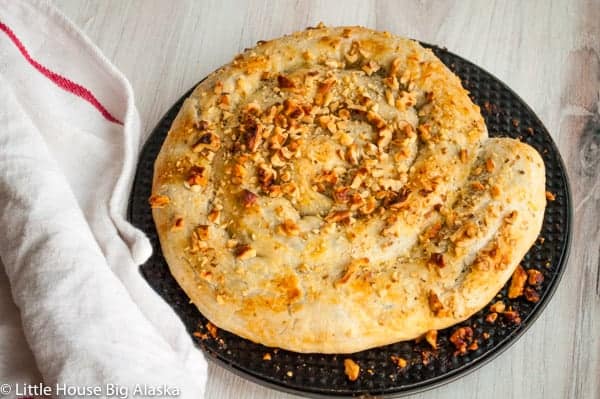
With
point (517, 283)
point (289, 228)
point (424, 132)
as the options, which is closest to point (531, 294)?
point (517, 283)

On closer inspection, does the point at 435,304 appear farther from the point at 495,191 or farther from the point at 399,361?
the point at 495,191

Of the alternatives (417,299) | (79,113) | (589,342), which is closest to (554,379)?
(589,342)

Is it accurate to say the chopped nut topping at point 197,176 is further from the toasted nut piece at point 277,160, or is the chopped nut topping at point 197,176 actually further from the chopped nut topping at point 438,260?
the chopped nut topping at point 438,260

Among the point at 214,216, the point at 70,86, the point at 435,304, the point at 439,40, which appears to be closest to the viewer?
the point at 435,304

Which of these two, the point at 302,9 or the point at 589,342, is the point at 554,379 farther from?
the point at 302,9

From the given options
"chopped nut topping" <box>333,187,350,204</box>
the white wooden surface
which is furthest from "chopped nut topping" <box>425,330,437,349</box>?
the white wooden surface

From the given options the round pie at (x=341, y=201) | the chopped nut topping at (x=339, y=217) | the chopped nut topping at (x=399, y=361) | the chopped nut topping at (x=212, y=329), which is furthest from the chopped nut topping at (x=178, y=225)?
the chopped nut topping at (x=399, y=361)
